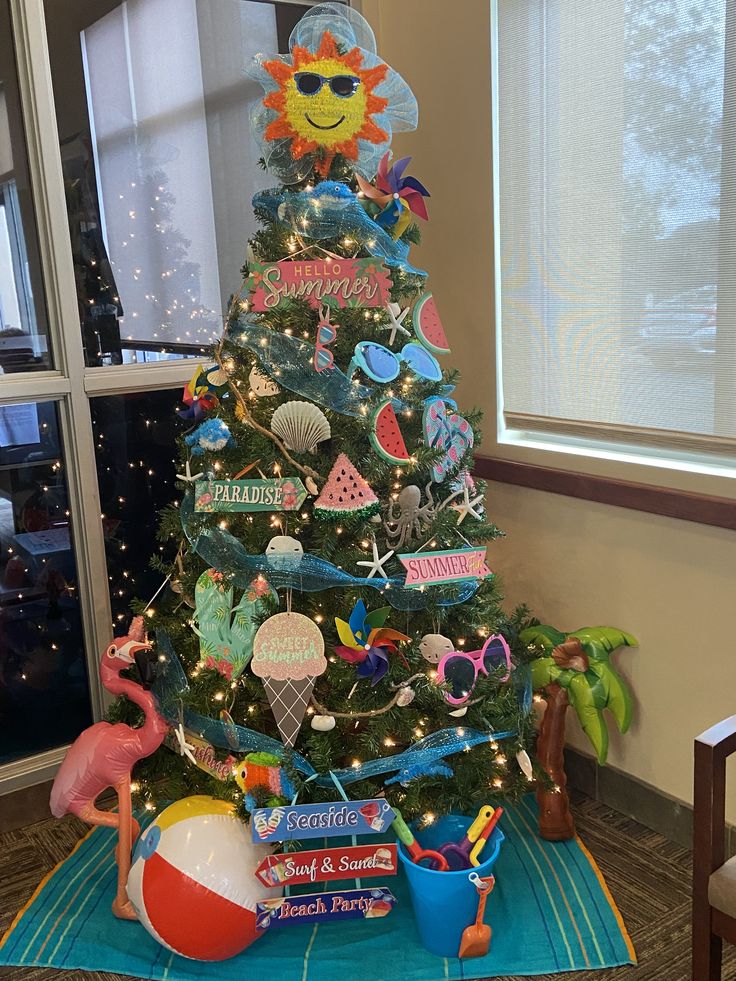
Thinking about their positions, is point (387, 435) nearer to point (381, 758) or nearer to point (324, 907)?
point (381, 758)

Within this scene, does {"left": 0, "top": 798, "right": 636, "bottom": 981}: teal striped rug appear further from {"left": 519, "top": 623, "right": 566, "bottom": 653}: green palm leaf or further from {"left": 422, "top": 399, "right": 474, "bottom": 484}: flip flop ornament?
{"left": 422, "top": 399, "right": 474, "bottom": 484}: flip flop ornament

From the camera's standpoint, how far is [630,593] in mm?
2305

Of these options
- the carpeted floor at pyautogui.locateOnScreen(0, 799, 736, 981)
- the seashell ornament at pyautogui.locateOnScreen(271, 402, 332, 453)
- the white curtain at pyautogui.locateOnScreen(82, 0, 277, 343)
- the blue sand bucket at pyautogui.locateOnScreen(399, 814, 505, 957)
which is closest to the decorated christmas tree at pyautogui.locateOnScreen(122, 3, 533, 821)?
the seashell ornament at pyautogui.locateOnScreen(271, 402, 332, 453)

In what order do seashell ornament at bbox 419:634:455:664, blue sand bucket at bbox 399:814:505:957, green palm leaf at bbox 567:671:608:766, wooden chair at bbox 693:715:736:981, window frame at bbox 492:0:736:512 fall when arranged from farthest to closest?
green palm leaf at bbox 567:671:608:766 → window frame at bbox 492:0:736:512 → seashell ornament at bbox 419:634:455:664 → blue sand bucket at bbox 399:814:505:957 → wooden chair at bbox 693:715:736:981

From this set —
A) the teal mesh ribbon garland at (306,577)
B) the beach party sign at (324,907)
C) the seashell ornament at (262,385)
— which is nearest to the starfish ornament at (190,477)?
the teal mesh ribbon garland at (306,577)

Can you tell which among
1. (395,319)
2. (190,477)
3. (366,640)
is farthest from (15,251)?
(366,640)

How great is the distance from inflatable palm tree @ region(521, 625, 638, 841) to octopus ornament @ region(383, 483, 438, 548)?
552mm

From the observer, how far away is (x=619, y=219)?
219cm

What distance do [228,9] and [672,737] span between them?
7.98 feet

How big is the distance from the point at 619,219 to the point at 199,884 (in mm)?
1806

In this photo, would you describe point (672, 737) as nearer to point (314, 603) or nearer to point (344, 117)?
point (314, 603)

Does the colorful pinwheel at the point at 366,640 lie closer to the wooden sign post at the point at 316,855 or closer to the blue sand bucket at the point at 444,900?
the wooden sign post at the point at 316,855

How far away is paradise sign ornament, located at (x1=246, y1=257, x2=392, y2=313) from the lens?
196cm

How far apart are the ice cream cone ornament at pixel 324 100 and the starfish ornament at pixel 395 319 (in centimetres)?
32
